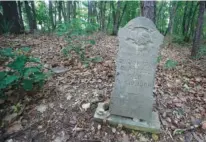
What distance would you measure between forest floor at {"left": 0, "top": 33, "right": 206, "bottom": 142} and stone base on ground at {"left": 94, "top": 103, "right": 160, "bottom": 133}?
0.27ft

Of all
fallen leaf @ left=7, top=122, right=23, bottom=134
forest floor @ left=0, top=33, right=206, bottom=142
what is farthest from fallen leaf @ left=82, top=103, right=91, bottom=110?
fallen leaf @ left=7, top=122, right=23, bottom=134

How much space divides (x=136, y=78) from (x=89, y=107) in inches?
41.2

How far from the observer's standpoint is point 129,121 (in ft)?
9.13

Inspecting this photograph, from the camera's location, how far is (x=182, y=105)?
337 centimetres

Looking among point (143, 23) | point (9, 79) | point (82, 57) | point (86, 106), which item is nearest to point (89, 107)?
point (86, 106)

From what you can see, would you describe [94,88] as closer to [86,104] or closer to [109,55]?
[86,104]

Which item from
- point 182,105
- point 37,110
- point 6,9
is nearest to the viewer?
point 37,110

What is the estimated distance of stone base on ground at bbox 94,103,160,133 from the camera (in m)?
2.66

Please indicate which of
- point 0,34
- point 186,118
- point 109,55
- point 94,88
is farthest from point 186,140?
point 0,34

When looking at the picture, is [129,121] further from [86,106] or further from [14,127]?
[14,127]

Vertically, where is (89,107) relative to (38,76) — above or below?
below

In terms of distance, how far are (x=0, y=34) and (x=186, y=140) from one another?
25.2 ft

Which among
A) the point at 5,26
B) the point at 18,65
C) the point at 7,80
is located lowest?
the point at 7,80

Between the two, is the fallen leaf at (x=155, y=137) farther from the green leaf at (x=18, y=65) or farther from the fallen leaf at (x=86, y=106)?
the green leaf at (x=18, y=65)
